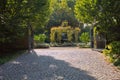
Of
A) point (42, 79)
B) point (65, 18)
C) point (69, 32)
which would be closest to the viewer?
point (42, 79)

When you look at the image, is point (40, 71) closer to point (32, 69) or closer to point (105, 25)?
point (32, 69)

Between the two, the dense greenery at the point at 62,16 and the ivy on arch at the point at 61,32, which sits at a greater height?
the dense greenery at the point at 62,16

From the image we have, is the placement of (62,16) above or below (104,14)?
below

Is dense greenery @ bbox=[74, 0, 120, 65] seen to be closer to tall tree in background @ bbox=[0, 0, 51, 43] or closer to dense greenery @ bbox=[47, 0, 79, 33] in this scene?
tall tree in background @ bbox=[0, 0, 51, 43]

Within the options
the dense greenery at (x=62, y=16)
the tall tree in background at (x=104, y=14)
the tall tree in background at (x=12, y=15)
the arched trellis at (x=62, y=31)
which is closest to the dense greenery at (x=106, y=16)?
the tall tree in background at (x=104, y=14)

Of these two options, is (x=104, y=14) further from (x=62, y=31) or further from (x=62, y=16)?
(x=62, y=16)

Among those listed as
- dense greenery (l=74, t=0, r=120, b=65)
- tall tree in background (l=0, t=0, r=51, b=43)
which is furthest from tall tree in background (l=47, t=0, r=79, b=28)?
dense greenery (l=74, t=0, r=120, b=65)

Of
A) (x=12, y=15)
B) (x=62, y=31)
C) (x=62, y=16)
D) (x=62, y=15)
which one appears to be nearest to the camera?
(x=12, y=15)

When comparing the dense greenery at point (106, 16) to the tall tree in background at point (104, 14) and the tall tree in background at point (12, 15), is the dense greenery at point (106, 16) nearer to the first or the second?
the tall tree in background at point (104, 14)

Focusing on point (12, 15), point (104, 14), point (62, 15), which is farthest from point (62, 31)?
point (104, 14)

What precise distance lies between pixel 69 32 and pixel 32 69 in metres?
23.4

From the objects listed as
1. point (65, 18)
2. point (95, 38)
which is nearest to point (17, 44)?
point (95, 38)

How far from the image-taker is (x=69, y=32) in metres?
35.4

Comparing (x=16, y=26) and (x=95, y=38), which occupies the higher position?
(x=16, y=26)
